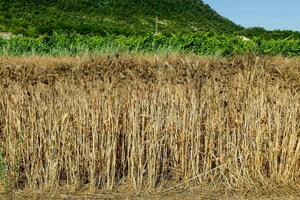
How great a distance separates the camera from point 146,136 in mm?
6715

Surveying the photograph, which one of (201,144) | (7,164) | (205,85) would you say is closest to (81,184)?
(7,164)

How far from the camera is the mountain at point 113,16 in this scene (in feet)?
164

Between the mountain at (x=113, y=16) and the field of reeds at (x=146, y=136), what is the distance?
3711 centimetres

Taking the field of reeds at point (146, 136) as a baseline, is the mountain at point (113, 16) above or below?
above

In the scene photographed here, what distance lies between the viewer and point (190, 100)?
6.92 metres

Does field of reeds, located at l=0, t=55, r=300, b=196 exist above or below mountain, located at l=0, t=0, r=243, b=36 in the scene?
below

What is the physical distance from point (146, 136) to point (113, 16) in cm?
6432

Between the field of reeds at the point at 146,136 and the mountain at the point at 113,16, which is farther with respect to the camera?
the mountain at the point at 113,16

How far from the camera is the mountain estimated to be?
4997 cm

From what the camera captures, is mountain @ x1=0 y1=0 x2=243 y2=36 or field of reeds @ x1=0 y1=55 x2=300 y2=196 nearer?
field of reeds @ x1=0 y1=55 x2=300 y2=196

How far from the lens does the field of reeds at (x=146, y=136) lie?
6.55 meters

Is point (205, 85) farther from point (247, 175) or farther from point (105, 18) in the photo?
point (105, 18)

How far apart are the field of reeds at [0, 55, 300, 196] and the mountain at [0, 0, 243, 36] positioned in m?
37.1

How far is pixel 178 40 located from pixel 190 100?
21.4 metres
